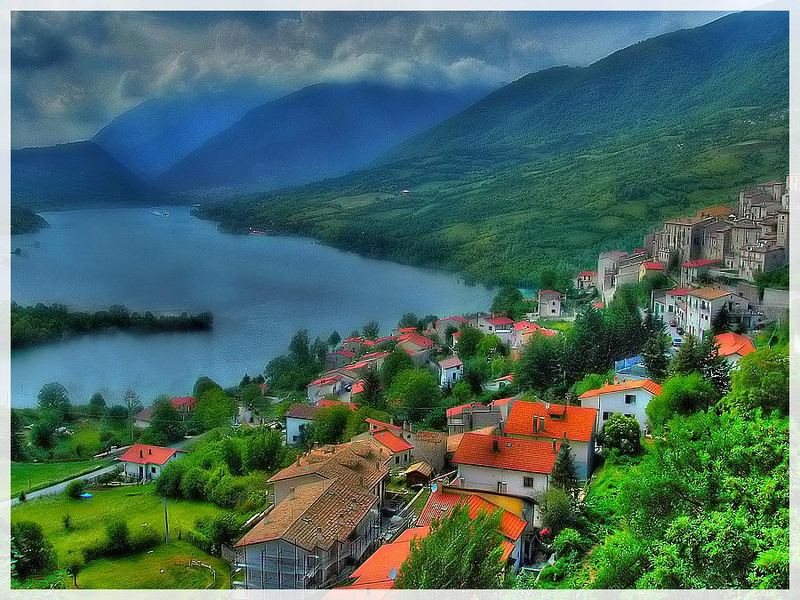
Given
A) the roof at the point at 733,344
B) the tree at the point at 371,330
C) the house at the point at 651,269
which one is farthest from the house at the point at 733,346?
the tree at the point at 371,330

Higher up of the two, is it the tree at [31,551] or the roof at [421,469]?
the roof at [421,469]

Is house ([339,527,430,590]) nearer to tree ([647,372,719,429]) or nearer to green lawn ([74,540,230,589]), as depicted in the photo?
green lawn ([74,540,230,589])

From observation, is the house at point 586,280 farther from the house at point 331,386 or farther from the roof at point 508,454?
the roof at point 508,454

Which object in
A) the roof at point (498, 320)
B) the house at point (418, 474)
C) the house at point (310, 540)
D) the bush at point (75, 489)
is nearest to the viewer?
the house at point (310, 540)

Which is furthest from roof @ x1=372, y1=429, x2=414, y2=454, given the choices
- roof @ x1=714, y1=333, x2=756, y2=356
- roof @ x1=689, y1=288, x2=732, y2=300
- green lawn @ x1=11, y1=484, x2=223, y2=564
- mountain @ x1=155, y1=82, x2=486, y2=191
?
mountain @ x1=155, y1=82, x2=486, y2=191

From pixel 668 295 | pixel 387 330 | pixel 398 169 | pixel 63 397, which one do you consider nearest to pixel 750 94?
pixel 668 295

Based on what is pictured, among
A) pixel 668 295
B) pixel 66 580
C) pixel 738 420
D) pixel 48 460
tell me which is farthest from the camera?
pixel 668 295

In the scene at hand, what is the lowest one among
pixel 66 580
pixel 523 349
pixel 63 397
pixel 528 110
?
pixel 66 580

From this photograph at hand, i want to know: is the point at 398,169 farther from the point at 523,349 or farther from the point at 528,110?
the point at 523,349
